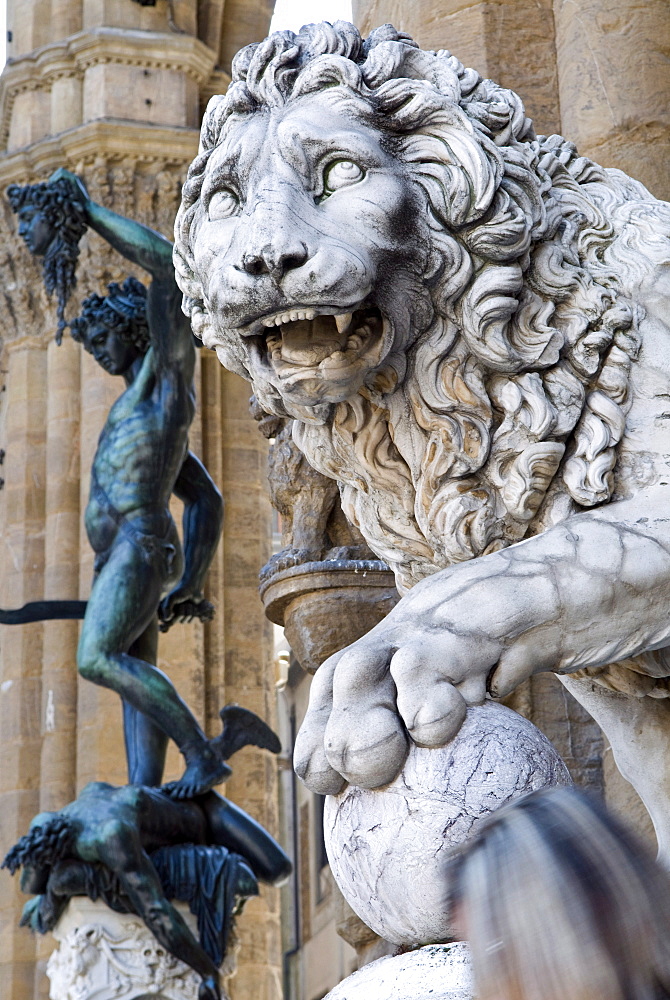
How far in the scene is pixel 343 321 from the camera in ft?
6.17

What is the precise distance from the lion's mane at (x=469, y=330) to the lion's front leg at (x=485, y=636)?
142 millimetres

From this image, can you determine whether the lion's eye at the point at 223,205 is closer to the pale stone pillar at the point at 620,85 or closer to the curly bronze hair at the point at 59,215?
the pale stone pillar at the point at 620,85

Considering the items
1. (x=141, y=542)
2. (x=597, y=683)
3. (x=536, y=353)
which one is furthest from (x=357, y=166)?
(x=141, y=542)

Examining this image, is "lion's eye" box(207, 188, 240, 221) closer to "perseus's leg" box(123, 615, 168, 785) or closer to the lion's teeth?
the lion's teeth

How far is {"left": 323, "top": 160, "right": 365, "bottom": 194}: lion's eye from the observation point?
191 centimetres

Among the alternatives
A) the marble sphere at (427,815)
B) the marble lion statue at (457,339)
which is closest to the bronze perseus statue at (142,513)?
the marble lion statue at (457,339)

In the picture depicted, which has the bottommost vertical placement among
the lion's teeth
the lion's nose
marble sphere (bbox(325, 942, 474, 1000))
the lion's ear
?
marble sphere (bbox(325, 942, 474, 1000))

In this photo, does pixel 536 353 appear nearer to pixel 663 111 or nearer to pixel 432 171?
pixel 432 171

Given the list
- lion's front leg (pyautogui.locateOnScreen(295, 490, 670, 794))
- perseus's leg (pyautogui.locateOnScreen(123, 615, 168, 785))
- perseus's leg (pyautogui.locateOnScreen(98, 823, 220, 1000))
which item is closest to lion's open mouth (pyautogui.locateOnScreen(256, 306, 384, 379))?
lion's front leg (pyautogui.locateOnScreen(295, 490, 670, 794))

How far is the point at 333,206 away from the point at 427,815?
69cm

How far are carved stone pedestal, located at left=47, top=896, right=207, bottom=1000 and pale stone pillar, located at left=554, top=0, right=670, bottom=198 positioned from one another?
3080mm

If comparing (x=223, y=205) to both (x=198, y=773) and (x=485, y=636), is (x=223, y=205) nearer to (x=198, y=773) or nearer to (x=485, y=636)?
(x=485, y=636)

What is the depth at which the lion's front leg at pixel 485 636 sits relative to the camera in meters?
1.62

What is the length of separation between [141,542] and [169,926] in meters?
1.56
